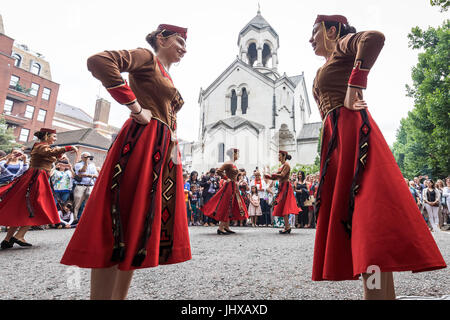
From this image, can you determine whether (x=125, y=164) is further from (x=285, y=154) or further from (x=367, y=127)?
(x=285, y=154)

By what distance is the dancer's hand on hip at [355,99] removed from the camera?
1.71 m

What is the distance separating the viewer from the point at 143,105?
1.92m

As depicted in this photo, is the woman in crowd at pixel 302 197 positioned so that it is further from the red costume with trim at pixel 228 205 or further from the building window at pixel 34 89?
the building window at pixel 34 89

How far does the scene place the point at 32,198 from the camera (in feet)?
16.7

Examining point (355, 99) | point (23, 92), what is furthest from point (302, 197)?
point (23, 92)

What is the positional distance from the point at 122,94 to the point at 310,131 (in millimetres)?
39153

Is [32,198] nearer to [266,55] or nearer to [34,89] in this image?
[266,55]

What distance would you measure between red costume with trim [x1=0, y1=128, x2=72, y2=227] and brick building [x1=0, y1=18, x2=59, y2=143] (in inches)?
1436

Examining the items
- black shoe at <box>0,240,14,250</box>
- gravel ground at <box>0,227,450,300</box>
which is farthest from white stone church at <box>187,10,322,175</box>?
gravel ground at <box>0,227,450,300</box>

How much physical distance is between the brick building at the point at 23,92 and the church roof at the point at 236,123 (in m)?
25.1

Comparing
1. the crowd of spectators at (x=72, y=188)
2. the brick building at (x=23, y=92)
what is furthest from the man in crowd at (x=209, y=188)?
the brick building at (x=23, y=92)

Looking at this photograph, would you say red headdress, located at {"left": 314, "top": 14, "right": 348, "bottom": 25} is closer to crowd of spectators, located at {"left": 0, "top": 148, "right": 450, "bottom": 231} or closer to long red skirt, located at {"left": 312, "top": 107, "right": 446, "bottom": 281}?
long red skirt, located at {"left": 312, "top": 107, "right": 446, "bottom": 281}
